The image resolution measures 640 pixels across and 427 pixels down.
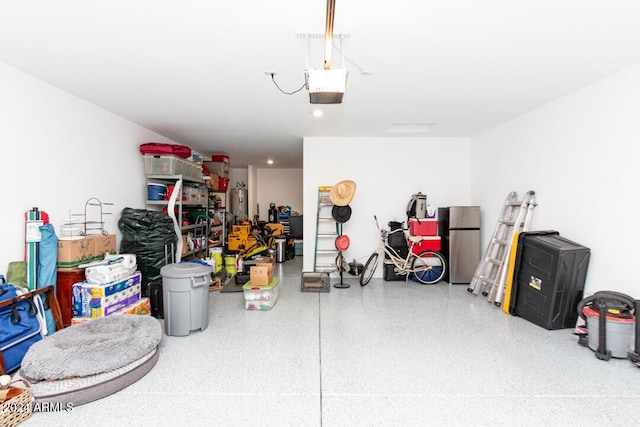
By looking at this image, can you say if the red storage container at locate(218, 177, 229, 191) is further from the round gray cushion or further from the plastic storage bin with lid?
the round gray cushion

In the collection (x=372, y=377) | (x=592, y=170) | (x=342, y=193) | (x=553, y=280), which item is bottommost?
(x=372, y=377)

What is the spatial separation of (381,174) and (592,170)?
3027 millimetres

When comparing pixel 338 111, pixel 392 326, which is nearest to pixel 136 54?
pixel 338 111

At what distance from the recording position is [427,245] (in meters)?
5.38

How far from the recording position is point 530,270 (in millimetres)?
3607

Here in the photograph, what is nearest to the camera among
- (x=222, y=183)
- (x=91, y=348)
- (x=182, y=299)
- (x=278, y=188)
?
(x=91, y=348)

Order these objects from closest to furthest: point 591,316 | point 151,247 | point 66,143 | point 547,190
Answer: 1. point 591,316
2. point 66,143
3. point 547,190
4. point 151,247

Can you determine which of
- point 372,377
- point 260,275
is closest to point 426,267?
point 260,275

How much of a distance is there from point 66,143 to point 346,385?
12.4 feet

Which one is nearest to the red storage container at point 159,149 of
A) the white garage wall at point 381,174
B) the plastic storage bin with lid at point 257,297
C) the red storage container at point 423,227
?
the white garage wall at point 381,174

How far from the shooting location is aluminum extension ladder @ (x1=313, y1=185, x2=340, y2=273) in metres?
5.70

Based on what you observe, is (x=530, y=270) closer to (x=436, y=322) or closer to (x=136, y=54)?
(x=436, y=322)

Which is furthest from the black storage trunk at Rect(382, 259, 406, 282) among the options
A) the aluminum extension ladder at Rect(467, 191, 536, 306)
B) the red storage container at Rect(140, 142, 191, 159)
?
the red storage container at Rect(140, 142, 191, 159)

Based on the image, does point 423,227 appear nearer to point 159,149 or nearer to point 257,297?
point 257,297
